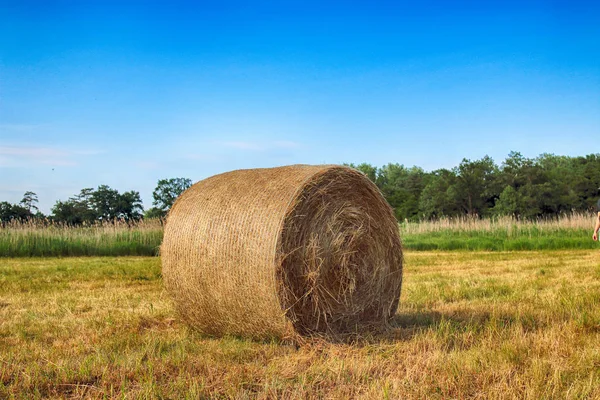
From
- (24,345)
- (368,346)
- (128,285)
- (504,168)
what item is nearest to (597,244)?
(128,285)

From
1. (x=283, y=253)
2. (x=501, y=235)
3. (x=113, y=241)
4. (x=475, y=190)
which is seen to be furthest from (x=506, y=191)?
(x=283, y=253)

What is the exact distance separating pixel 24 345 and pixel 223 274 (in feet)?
6.62

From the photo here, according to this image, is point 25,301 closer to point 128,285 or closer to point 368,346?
point 128,285

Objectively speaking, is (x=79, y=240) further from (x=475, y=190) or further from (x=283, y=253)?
(x=475, y=190)

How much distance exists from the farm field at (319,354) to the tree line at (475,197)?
3800cm

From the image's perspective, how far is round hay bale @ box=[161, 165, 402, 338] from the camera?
239 inches

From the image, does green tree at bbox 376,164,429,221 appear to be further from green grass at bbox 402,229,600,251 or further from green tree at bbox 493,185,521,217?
green grass at bbox 402,229,600,251

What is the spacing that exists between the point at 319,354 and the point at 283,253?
3.32ft

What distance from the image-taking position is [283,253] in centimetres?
599

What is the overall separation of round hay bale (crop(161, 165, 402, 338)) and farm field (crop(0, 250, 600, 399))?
1.05 feet

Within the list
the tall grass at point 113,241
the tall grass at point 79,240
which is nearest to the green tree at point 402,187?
the tall grass at point 113,241

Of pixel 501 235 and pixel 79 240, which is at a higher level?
pixel 79 240

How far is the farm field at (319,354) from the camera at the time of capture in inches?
178

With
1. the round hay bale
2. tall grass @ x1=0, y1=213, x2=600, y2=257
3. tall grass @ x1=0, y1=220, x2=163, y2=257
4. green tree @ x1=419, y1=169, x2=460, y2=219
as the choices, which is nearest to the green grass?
tall grass @ x1=0, y1=213, x2=600, y2=257
